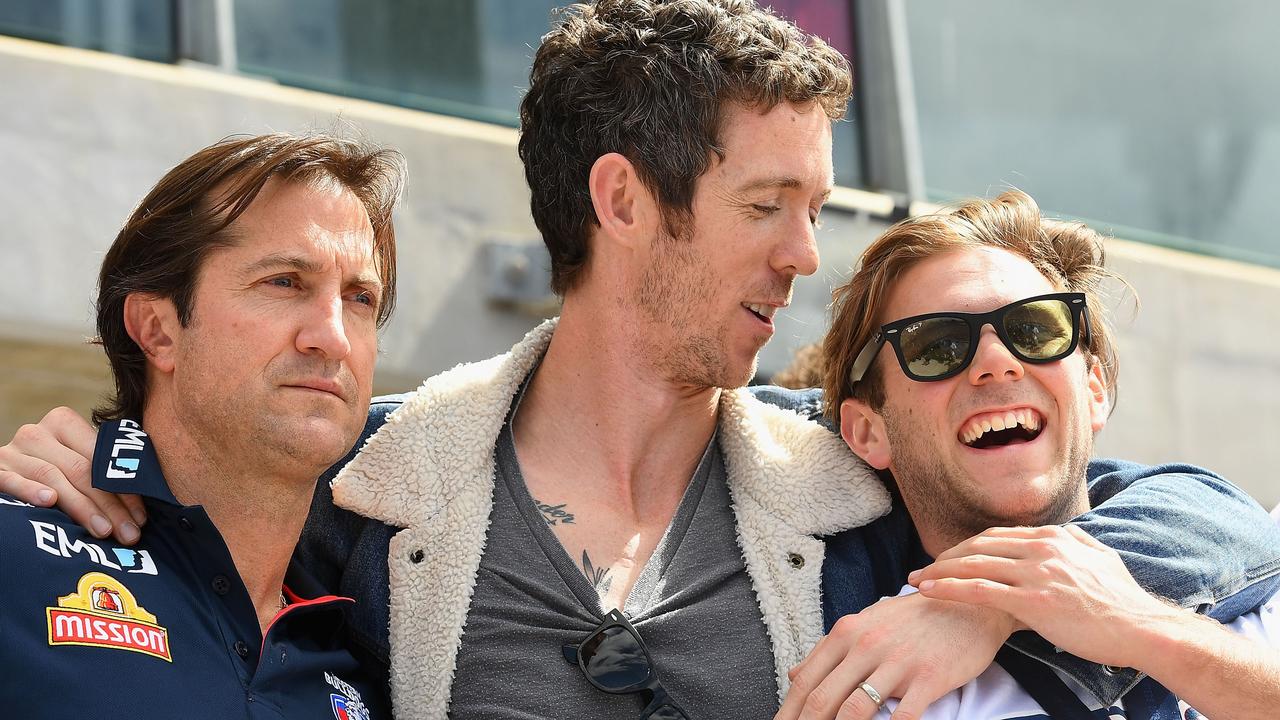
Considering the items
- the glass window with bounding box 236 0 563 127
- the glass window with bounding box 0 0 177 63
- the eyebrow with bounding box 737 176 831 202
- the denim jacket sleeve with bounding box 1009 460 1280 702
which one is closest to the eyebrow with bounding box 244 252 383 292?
the eyebrow with bounding box 737 176 831 202

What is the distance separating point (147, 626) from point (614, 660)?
0.81 meters

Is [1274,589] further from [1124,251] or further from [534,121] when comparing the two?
[1124,251]

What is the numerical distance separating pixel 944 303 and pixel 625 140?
823 millimetres

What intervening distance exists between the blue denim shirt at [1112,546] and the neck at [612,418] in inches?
11.7

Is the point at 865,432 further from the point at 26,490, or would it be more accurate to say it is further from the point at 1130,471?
the point at 26,490

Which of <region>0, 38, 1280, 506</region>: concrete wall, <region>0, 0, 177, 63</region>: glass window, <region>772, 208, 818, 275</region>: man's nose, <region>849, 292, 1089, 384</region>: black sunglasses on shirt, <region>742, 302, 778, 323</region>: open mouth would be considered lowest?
<region>0, 38, 1280, 506</region>: concrete wall

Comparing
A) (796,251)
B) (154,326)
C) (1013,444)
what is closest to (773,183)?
(796,251)

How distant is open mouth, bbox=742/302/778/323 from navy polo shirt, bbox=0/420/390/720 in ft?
3.40

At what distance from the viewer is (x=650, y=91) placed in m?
3.18

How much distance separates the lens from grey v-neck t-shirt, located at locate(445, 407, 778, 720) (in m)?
2.67

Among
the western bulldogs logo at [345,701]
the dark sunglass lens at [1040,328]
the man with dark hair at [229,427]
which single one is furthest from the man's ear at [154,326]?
the dark sunglass lens at [1040,328]

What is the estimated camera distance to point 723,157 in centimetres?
307

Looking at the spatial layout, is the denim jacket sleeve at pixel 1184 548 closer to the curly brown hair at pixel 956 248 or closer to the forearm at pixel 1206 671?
the forearm at pixel 1206 671

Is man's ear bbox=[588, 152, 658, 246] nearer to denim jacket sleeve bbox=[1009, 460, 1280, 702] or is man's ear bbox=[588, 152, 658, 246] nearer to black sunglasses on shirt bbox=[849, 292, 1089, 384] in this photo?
black sunglasses on shirt bbox=[849, 292, 1089, 384]
